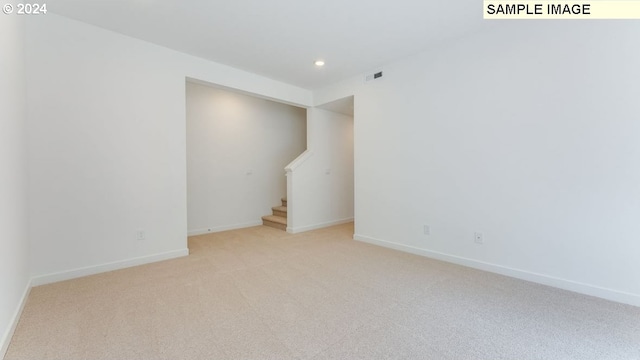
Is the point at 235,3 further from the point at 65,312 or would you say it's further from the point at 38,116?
the point at 65,312

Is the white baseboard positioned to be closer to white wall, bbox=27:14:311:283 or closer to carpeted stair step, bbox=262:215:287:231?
carpeted stair step, bbox=262:215:287:231

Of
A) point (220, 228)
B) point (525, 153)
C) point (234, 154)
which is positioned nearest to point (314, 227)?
point (220, 228)

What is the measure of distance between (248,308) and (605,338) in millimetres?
2381

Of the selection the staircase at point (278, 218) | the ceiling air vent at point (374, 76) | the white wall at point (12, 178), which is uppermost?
the ceiling air vent at point (374, 76)

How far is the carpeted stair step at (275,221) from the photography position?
4.87 metres

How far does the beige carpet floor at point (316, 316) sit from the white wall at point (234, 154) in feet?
6.28

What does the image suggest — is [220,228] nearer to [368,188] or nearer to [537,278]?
[368,188]

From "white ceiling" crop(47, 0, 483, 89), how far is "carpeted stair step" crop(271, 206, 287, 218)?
2.80m

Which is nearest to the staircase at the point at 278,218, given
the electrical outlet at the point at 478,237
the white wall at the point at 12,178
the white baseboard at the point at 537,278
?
the white baseboard at the point at 537,278

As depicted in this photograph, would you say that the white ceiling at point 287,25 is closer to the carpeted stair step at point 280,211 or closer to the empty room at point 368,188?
the empty room at point 368,188

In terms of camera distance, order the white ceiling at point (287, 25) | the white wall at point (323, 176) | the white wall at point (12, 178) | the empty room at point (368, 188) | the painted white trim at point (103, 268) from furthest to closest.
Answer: the white wall at point (323, 176)
the painted white trim at point (103, 268)
the white ceiling at point (287, 25)
the empty room at point (368, 188)
the white wall at point (12, 178)

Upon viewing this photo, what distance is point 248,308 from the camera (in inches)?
80.4

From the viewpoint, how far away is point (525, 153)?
2.55 metres

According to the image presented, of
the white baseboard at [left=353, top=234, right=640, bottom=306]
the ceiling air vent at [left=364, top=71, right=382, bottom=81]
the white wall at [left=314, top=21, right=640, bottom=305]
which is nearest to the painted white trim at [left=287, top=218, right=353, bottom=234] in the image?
the white wall at [left=314, top=21, right=640, bottom=305]
